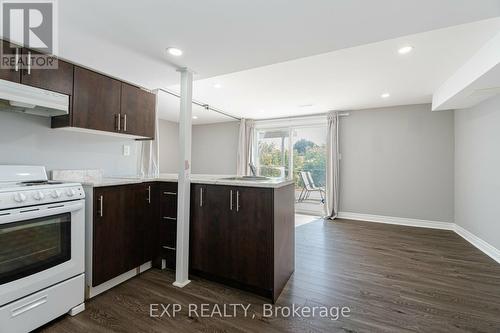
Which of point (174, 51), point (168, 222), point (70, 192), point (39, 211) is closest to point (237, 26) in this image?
point (174, 51)

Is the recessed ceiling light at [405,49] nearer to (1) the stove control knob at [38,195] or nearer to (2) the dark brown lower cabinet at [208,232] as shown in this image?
(2) the dark brown lower cabinet at [208,232]

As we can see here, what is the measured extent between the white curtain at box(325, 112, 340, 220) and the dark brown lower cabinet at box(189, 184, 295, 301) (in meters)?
3.00

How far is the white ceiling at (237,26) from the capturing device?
1.43 m

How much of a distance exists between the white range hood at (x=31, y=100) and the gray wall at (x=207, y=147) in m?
4.26

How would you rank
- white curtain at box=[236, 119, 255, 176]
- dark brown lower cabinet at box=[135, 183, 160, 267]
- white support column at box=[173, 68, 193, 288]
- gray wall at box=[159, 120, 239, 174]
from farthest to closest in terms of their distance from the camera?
gray wall at box=[159, 120, 239, 174], white curtain at box=[236, 119, 255, 176], dark brown lower cabinet at box=[135, 183, 160, 267], white support column at box=[173, 68, 193, 288]

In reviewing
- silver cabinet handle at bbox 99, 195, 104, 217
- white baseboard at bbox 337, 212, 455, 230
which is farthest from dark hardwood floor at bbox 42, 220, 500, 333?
white baseboard at bbox 337, 212, 455, 230

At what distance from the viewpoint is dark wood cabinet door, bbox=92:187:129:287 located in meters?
1.98

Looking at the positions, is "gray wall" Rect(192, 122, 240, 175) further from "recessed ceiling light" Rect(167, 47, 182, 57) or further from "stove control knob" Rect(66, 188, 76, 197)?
"stove control knob" Rect(66, 188, 76, 197)

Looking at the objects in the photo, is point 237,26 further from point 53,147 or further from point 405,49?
point 53,147

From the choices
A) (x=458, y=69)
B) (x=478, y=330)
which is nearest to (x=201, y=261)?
(x=478, y=330)

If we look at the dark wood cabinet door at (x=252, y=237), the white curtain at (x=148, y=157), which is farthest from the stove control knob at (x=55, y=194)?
the white curtain at (x=148, y=157)

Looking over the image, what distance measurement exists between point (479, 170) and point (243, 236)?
12.2 ft

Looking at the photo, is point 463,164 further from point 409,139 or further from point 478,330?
point 478,330

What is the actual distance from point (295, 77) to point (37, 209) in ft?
10.2
